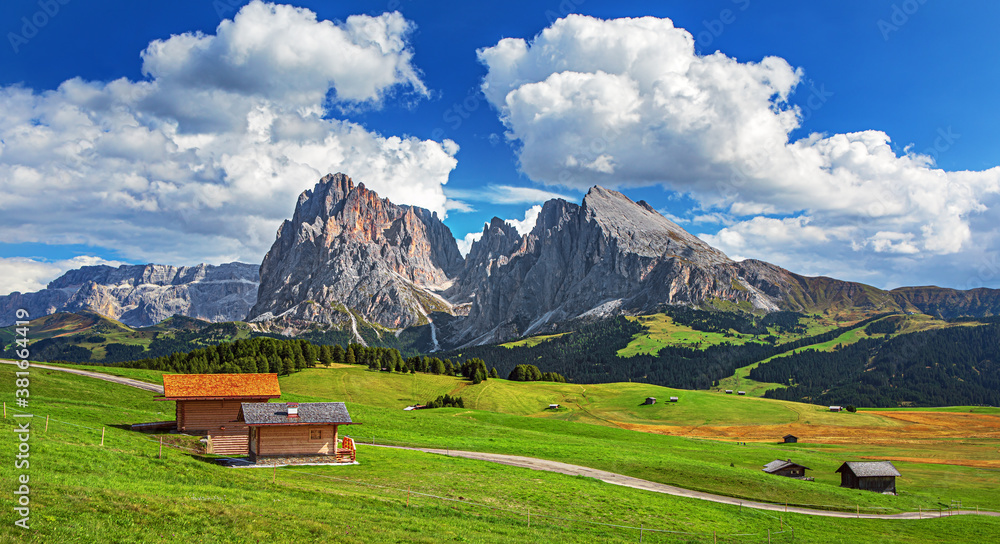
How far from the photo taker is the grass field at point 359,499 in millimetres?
21812

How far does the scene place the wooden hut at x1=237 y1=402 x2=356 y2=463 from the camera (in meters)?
46.5

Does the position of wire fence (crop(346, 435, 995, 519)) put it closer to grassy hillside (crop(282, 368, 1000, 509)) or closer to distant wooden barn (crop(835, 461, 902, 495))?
grassy hillside (crop(282, 368, 1000, 509))

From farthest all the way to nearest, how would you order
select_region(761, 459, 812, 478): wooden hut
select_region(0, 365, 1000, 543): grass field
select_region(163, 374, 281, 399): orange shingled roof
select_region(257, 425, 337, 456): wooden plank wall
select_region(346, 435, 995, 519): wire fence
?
1. select_region(761, 459, 812, 478): wooden hut
2. select_region(163, 374, 281, 399): orange shingled roof
3. select_region(346, 435, 995, 519): wire fence
4. select_region(257, 425, 337, 456): wooden plank wall
5. select_region(0, 365, 1000, 543): grass field

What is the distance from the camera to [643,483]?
176 feet

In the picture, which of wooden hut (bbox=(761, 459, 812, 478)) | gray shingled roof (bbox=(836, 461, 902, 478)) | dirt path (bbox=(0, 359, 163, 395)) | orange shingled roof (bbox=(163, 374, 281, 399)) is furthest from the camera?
dirt path (bbox=(0, 359, 163, 395))

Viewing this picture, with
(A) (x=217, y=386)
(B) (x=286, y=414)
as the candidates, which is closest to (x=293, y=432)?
(B) (x=286, y=414)

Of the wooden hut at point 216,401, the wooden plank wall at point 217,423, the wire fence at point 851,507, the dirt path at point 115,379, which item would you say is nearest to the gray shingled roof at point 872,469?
the wire fence at point 851,507

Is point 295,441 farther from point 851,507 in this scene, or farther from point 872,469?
point 872,469

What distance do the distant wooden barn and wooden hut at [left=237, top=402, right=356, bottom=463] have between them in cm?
5828

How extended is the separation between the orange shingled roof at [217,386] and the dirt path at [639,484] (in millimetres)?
12026

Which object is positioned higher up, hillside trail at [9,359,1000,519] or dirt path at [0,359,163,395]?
dirt path at [0,359,163,395]

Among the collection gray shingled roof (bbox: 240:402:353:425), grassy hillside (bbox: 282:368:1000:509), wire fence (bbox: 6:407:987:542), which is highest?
gray shingled roof (bbox: 240:402:353:425)

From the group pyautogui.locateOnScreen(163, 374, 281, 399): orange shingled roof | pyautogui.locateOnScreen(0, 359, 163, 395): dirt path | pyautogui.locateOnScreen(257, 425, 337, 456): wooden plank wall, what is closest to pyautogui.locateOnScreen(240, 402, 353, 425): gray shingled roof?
pyautogui.locateOnScreen(257, 425, 337, 456): wooden plank wall

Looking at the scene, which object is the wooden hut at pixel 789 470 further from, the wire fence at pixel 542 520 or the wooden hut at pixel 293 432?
the wooden hut at pixel 293 432
